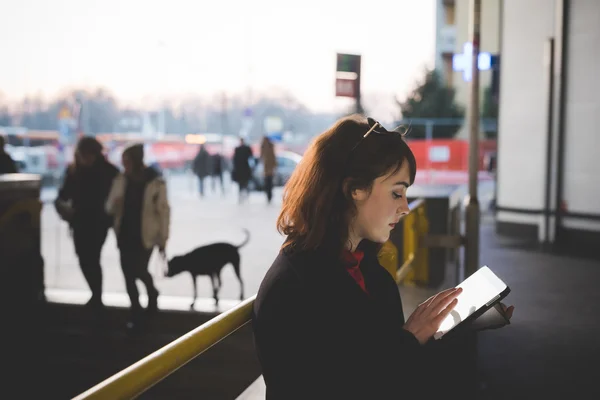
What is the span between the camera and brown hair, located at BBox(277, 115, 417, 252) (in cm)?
179

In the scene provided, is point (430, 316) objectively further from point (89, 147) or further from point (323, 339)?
point (89, 147)

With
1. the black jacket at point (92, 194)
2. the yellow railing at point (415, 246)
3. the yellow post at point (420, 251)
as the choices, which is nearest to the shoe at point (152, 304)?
the black jacket at point (92, 194)

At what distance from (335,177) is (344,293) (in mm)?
311

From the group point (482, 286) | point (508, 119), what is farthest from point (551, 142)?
point (482, 286)

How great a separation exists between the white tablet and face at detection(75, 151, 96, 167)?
530 centimetres

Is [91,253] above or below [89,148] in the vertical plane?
below

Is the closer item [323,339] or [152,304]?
[323,339]

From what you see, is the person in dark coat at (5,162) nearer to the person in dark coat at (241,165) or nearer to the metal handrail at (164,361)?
the metal handrail at (164,361)

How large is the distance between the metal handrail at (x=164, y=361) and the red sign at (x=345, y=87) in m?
6.93

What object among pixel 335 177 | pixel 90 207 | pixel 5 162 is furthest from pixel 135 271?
pixel 335 177

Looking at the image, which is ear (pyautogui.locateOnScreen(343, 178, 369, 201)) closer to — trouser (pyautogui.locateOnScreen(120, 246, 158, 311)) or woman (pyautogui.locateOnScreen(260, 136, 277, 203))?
trouser (pyautogui.locateOnScreen(120, 246, 158, 311))

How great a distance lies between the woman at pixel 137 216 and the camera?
6.42 m

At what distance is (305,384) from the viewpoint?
5.44 feet

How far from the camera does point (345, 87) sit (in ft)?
28.9
